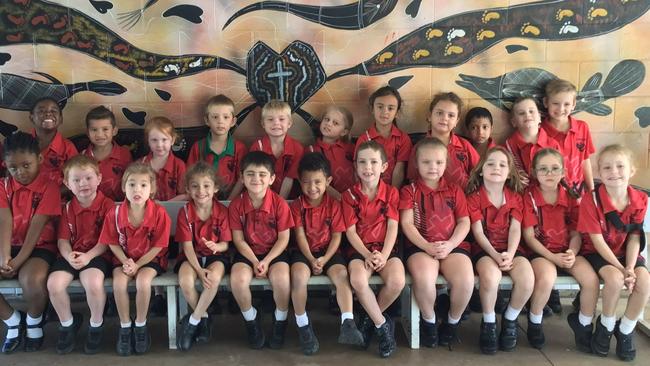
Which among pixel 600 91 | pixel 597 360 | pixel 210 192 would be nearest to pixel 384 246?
pixel 210 192

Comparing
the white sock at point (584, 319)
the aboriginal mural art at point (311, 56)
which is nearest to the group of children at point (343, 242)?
the white sock at point (584, 319)

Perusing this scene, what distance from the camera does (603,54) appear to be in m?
3.74

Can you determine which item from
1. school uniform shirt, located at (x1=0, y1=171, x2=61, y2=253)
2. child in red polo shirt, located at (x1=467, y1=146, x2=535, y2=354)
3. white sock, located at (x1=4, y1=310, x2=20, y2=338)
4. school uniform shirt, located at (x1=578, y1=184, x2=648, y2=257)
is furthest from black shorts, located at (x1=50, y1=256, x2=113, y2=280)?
school uniform shirt, located at (x1=578, y1=184, x2=648, y2=257)

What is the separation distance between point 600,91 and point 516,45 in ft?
2.06

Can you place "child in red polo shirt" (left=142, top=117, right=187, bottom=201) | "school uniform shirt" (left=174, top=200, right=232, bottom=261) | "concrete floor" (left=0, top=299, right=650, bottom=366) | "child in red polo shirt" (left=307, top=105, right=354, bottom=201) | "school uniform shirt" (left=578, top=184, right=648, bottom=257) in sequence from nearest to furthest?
"concrete floor" (left=0, top=299, right=650, bottom=366)
"school uniform shirt" (left=578, top=184, right=648, bottom=257)
"school uniform shirt" (left=174, top=200, right=232, bottom=261)
"child in red polo shirt" (left=142, top=117, right=187, bottom=201)
"child in red polo shirt" (left=307, top=105, right=354, bottom=201)

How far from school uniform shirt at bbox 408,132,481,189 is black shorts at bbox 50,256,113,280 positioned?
72.0 inches

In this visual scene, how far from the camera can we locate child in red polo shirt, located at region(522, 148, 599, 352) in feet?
9.96

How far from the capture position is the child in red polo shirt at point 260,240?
3053 millimetres

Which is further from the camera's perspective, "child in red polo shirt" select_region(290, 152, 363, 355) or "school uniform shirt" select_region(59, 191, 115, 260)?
"school uniform shirt" select_region(59, 191, 115, 260)

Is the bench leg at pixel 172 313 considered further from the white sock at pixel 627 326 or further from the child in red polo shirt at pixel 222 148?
the white sock at pixel 627 326

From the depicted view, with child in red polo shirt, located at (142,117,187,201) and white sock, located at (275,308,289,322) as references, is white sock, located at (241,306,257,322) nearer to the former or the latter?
white sock, located at (275,308,289,322)

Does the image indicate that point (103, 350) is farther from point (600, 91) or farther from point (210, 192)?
point (600, 91)

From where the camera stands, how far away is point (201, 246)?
3.18 metres

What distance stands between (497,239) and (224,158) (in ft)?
5.54
